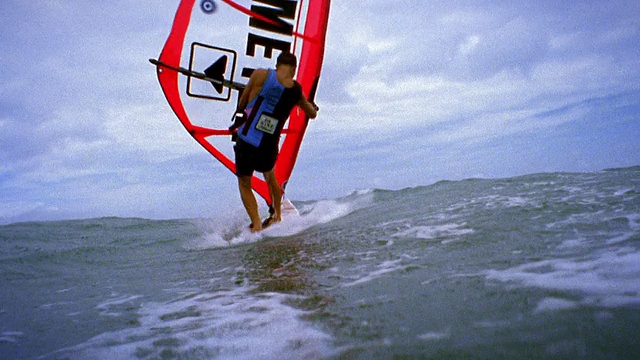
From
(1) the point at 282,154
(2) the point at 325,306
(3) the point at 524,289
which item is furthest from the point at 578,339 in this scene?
(1) the point at 282,154

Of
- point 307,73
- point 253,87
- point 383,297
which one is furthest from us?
point 307,73

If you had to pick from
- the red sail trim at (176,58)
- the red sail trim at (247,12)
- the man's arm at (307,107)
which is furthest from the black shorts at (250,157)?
the red sail trim at (247,12)

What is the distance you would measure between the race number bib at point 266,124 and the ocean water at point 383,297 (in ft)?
4.12

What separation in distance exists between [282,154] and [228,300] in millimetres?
3254

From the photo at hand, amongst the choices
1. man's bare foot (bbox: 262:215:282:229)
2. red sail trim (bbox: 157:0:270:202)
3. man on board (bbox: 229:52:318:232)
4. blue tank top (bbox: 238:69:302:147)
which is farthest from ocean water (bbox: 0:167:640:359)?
red sail trim (bbox: 157:0:270:202)

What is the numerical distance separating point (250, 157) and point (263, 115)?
411mm

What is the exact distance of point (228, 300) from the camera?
5.30ft

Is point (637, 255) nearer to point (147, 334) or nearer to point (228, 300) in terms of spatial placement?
point (228, 300)

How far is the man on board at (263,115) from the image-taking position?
3.61 metres

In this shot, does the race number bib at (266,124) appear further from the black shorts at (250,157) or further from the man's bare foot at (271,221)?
the man's bare foot at (271,221)

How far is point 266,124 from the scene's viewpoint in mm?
3713

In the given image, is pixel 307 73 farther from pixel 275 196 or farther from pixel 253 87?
pixel 275 196

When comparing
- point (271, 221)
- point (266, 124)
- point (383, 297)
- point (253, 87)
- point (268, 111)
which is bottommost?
point (383, 297)

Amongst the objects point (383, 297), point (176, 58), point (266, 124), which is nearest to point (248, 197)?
point (266, 124)
